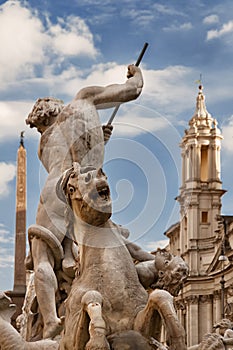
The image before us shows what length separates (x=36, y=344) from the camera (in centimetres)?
770

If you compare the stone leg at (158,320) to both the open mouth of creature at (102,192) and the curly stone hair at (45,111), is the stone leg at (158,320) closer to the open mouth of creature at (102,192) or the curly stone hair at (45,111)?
the open mouth of creature at (102,192)

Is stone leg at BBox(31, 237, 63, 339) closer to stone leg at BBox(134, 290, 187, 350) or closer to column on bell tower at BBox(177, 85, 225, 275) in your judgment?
stone leg at BBox(134, 290, 187, 350)

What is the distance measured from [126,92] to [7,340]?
113 inches

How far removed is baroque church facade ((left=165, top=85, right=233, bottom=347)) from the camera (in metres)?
91.0

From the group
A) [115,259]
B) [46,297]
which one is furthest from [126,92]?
[115,259]

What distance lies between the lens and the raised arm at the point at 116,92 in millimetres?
9578

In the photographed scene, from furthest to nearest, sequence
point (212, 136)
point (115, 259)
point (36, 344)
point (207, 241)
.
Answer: point (212, 136) < point (207, 241) < point (36, 344) < point (115, 259)

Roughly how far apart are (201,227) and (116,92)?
91.9 meters

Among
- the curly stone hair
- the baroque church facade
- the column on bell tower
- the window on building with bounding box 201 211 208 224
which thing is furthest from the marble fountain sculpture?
the window on building with bounding box 201 211 208 224

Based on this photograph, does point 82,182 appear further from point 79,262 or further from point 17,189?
point 17,189

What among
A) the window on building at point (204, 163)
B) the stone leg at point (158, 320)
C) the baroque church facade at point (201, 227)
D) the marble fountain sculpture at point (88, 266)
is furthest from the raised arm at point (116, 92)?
the window on building at point (204, 163)

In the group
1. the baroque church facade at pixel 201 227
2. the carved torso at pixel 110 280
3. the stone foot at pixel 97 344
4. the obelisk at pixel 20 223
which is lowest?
the stone foot at pixel 97 344

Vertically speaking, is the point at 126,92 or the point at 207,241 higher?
the point at 207,241

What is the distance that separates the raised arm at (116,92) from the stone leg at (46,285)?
1.48m
